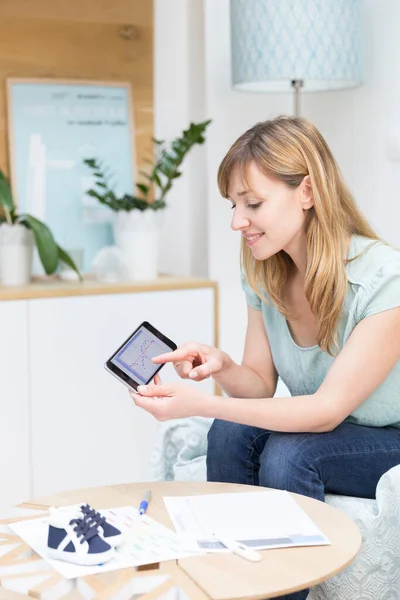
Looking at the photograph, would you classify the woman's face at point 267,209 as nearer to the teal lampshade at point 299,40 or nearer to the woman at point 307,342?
the woman at point 307,342

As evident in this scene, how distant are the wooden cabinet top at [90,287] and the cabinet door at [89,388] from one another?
18 millimetres

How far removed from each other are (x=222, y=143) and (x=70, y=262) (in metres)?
0.65

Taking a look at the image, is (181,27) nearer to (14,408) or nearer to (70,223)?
(70,223)

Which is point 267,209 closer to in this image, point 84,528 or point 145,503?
point 145,503

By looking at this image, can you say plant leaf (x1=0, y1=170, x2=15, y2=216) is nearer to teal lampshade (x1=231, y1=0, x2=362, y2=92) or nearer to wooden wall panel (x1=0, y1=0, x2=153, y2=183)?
wooden wall panel (x1=0, y1=0, x2=153, y2=183)

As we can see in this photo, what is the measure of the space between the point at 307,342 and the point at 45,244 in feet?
3.50

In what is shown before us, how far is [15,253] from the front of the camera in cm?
271

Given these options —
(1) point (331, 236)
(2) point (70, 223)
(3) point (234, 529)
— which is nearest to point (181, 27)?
(2) point (70, 223)

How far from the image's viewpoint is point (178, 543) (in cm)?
128

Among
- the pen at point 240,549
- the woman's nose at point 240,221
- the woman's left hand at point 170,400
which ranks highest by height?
the woman's nose at point 240,221

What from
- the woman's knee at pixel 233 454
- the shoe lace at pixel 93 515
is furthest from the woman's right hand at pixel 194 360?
the shoe lace at pixel 93 515

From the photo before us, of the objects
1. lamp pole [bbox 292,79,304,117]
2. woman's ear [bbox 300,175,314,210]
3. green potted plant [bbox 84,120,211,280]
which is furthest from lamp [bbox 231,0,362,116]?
woman's ear [bbox 300,175,314,210]

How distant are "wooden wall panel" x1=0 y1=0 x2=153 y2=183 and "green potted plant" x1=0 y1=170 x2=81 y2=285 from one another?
0.93 ft

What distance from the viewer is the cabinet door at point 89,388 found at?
8.64ft
